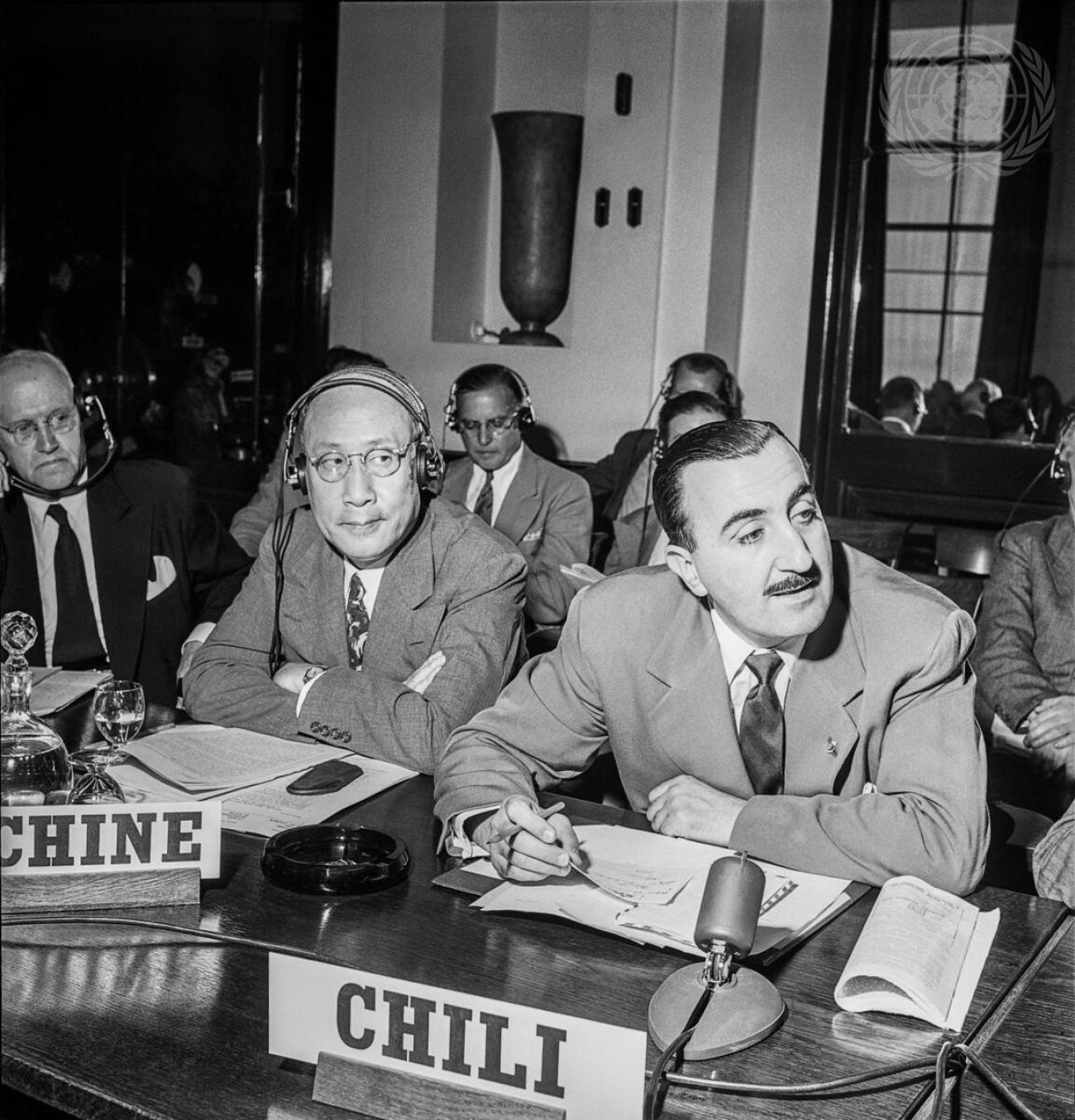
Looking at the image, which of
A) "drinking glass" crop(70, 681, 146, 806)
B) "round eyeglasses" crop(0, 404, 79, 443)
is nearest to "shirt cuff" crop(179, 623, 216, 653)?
"round eyeglasses" crop(0, 404, 79, 443)

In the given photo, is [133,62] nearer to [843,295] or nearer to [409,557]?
[843,295]

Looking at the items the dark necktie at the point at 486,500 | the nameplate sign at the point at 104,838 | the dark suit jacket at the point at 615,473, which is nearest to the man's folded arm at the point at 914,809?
the nameplate sign at the point at 104,838

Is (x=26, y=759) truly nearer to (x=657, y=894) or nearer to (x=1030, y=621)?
(x=657, y=894)

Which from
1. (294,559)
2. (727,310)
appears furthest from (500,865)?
(727,310)

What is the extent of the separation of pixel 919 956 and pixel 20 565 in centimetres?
210

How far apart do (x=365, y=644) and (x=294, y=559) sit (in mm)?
207

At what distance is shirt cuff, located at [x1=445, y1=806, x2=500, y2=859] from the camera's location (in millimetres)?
1481

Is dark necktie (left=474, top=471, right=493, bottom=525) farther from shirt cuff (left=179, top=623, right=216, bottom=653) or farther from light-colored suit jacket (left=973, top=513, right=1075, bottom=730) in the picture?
light-colored suit jacket (left=973, top=513, right=1075, bottom=730)

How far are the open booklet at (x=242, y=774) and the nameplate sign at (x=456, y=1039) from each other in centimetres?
51

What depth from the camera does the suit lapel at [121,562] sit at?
106 inches

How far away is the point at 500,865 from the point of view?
1396 mm

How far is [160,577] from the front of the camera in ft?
9.14

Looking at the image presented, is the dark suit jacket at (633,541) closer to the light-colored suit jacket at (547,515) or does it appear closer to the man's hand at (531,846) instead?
the light-colored suit jacket at (547,515)

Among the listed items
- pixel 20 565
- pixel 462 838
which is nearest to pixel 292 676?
pixel 462 838
